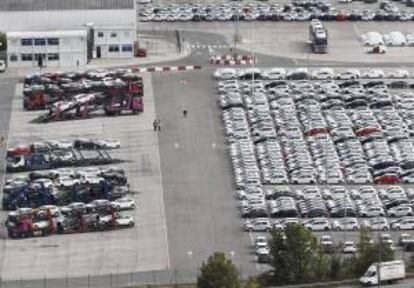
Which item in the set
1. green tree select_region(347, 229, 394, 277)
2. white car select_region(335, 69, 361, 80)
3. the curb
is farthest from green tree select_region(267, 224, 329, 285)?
the curb

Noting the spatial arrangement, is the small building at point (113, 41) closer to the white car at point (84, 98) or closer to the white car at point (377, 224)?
the white car at point (84, 98)

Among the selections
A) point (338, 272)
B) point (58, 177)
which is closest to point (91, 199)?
point (58, 177)

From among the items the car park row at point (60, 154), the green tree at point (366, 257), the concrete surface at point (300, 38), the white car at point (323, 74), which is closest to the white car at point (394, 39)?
the concrete surface at point (300, 38)

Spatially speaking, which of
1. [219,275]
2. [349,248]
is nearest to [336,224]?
[349,248]

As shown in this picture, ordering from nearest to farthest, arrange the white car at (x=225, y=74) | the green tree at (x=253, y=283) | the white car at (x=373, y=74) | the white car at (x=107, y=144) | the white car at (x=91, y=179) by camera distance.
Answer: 1. the green tree at (x=253, y=283)
2. the white car at (x=91, y=179)
3. the white car at (x=107, y=144)
4. the white car at (x=225, y=74)
5. the white car at (x=373, y=74)

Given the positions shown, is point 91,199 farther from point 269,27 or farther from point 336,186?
point 269,27

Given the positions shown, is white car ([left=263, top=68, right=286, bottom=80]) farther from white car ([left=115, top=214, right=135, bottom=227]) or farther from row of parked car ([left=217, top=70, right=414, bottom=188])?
white car ([left=115, top=214, right=135, bottom=227])

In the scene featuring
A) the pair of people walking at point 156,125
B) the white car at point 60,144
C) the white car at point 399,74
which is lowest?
the white car at point 60,144

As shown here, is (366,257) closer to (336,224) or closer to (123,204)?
(336,224)
